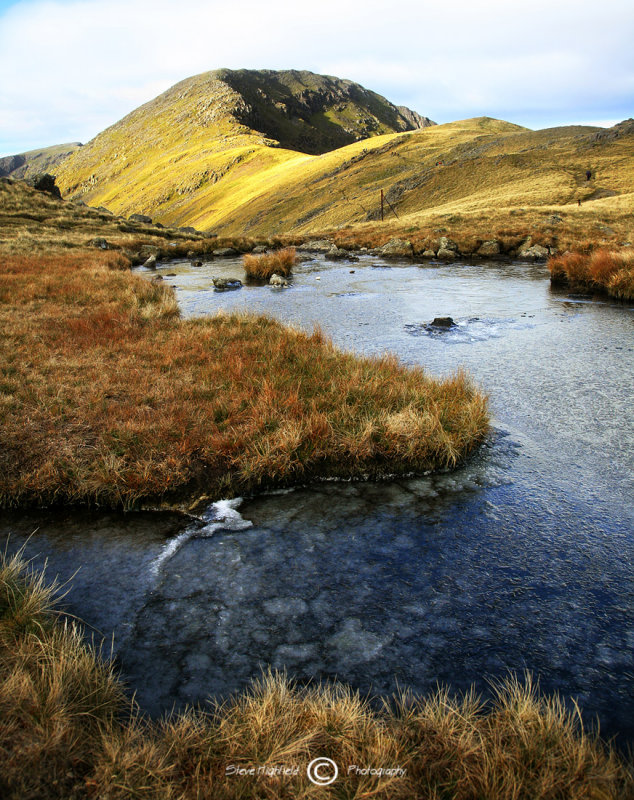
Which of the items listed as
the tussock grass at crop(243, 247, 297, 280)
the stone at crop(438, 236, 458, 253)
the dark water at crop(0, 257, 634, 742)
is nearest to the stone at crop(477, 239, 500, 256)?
the stone at crop(438, 236, 458, 253)

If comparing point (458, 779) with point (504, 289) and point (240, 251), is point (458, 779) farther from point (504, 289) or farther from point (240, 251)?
point (240, 251)

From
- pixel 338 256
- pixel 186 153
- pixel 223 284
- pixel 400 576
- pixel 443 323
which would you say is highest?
pixel 186 153

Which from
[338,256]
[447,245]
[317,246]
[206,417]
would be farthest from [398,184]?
[206,417]

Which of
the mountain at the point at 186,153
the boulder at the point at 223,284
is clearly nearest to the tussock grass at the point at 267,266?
the boulder at the point at 223,284

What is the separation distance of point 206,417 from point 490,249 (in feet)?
88.1

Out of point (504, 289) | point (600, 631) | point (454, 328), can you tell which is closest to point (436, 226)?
point (504, 289)

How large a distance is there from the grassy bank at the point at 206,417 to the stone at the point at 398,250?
23196mm

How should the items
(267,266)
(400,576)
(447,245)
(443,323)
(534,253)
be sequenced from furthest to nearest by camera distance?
1. (447,245)
2. (534,253)
3. (267,266)
4. (443,323)
5. (400,576)

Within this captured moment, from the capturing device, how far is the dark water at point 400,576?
325cm

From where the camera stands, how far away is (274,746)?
2.36 m

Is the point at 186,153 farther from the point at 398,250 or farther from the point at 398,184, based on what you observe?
the point at 398,250

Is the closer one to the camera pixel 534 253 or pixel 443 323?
pixel 443 323

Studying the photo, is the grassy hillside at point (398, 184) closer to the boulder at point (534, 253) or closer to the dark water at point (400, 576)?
the boulder at point (534, 253)

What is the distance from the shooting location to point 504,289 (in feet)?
60.2
